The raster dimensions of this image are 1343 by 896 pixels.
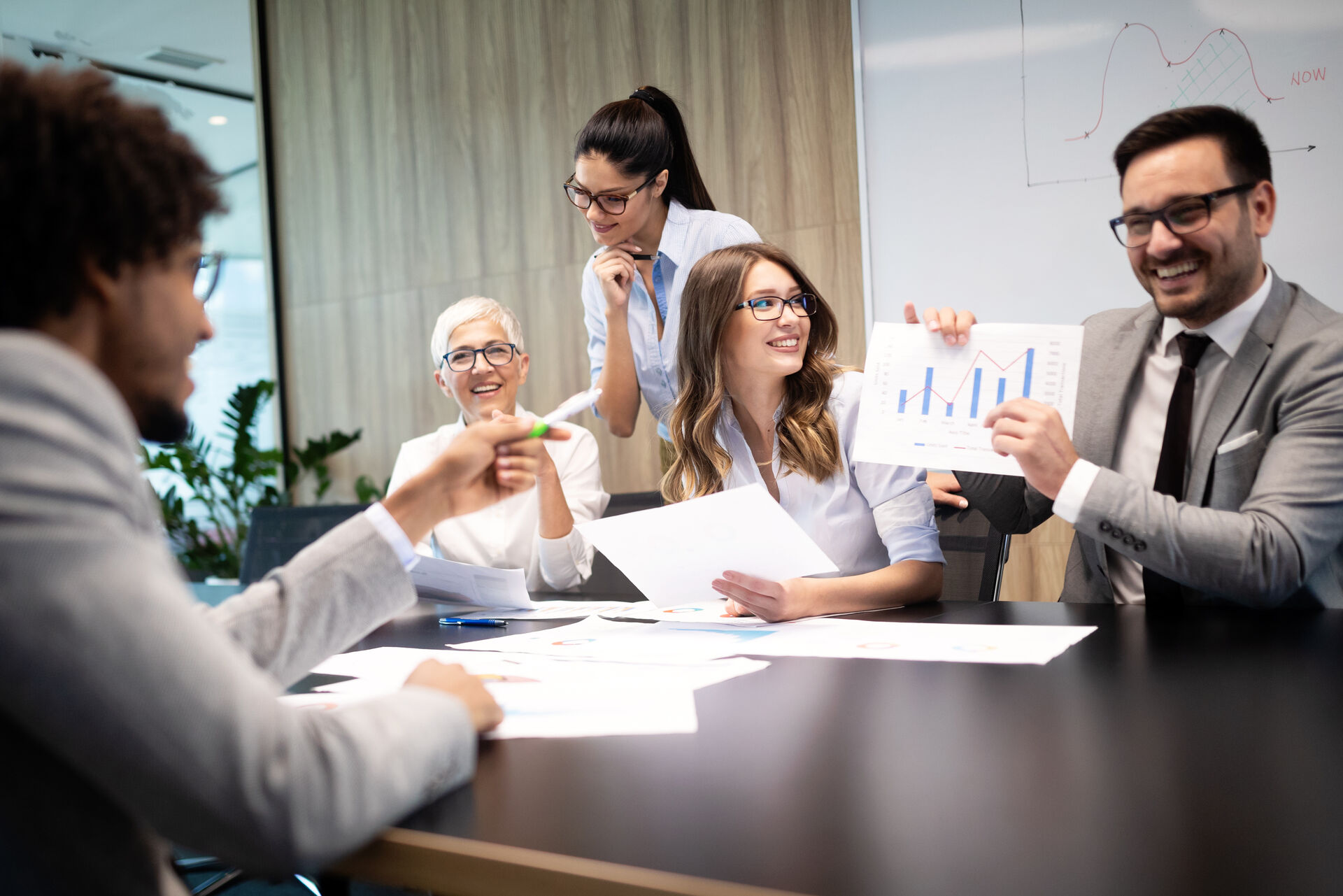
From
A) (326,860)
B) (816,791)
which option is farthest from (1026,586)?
(326,860)

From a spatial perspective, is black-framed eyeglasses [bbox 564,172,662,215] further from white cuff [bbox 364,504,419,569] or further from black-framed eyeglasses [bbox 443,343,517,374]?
white cuff [bbox 364,504,419,569]

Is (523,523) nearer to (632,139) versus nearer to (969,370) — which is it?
(632,139)

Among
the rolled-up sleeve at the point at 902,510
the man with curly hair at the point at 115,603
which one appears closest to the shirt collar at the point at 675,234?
the rolled-up sleeve at the point at 902,510

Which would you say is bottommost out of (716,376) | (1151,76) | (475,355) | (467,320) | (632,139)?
(716,376)

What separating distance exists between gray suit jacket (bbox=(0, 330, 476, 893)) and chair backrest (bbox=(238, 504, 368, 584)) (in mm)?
2128

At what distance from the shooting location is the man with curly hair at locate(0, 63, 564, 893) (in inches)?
21.1

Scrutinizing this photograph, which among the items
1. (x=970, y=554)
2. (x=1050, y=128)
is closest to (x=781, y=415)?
(x=970, y=554)

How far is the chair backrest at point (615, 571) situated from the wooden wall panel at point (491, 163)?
54.2 inches

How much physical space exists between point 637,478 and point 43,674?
351 cm

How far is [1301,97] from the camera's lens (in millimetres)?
2740

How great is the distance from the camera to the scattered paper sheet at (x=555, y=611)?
1.81 m

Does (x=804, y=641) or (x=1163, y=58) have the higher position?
(x=1163, y=58)

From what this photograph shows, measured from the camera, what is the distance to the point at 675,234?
8.05 ft

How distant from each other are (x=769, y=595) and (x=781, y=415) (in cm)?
68
